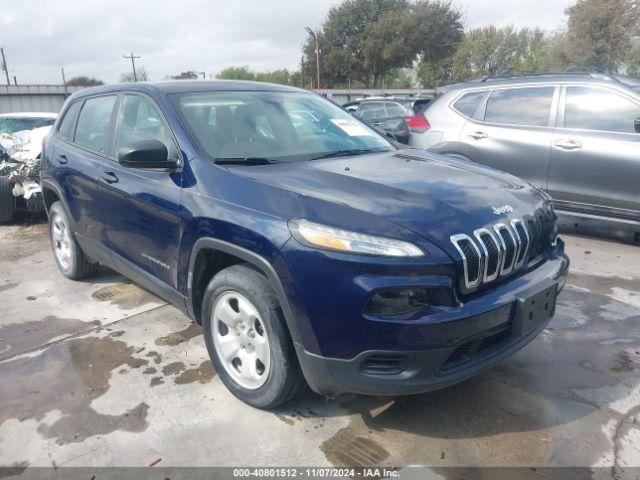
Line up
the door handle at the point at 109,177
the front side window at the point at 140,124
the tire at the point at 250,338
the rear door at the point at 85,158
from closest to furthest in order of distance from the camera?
the tire at the point at 250,338 < the front side window at the point at 140,124 < the door handle at the point at 109,177 < the rear door at the point at 85,158

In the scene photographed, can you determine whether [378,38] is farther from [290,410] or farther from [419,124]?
[290,410]

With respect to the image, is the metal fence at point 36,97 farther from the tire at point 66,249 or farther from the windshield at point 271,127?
the windshield at point 271,127

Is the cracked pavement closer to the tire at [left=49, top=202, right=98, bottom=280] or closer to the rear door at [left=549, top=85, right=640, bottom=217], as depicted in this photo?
the tire at [left=49, top=202, right=98, bottom=280]

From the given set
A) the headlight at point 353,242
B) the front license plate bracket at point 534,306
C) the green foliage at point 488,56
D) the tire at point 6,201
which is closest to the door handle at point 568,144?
the front license plate bracket at point 534,306

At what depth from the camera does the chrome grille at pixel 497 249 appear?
88.2 inches

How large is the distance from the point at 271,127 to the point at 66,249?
259 cm

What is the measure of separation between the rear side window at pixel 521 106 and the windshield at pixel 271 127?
9.09ft

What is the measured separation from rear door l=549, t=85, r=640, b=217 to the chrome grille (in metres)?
3.07

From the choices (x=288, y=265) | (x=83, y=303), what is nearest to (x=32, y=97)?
(x=83, y=303)

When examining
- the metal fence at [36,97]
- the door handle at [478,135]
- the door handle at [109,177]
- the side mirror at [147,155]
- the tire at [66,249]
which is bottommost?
the tire at [66,249]

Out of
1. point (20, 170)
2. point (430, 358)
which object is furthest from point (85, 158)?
point (20, 170)

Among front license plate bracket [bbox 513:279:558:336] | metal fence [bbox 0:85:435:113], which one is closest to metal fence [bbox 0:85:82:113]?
metal fence [bbox 0:85:435:113]

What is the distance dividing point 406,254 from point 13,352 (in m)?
2.83

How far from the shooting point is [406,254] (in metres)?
2.15
